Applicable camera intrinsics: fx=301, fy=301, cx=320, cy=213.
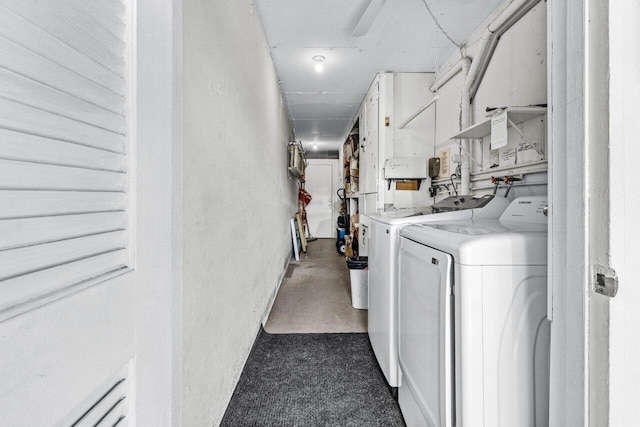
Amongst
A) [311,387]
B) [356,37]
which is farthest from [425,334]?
[356,37]

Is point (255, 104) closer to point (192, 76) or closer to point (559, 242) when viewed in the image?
point (192, 76)

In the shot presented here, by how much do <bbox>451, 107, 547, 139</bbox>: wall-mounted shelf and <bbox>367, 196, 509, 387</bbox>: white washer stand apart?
463mm

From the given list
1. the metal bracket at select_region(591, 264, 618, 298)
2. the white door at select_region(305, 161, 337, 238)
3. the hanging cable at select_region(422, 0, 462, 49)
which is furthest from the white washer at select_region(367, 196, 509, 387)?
the white door at select_region(305, 161, 337, 238)

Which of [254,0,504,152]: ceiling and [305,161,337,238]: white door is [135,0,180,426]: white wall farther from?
[305,161,337,238]: white door

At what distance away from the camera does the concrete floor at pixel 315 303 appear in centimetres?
236

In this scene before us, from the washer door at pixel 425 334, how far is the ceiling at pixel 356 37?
1738 millimetres

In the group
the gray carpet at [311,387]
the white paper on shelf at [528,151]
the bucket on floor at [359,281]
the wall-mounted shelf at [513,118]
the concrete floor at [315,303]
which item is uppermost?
the wall-mounted shelf at [513,118]

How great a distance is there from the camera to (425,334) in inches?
44.2

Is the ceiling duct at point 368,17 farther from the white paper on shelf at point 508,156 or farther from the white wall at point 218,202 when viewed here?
the white paper on shelf at point 508,156

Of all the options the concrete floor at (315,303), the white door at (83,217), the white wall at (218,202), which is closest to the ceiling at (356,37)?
the white wall at (218,202)

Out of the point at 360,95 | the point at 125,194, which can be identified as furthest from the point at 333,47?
the point at 125,194

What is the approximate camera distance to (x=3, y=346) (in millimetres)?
347

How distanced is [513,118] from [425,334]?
1.44 meters
